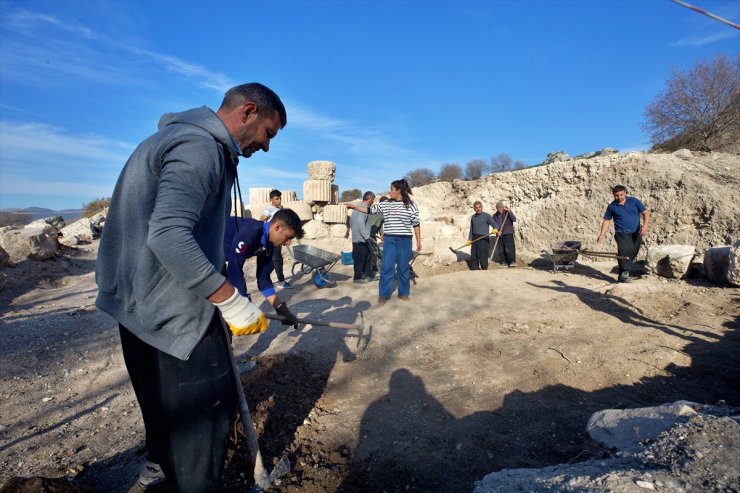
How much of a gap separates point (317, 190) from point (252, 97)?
1049 cm

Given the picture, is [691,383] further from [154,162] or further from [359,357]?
[154,162]

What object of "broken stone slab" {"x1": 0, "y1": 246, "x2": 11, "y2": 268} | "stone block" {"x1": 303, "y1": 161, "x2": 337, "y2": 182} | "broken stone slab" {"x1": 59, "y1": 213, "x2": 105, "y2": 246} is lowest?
"broken stone slab" {"x1": 0, "y1": 246, "x2": 11, "y2": 268}

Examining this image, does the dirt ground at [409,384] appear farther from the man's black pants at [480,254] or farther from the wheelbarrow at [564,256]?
the man's black pants at [480,254]

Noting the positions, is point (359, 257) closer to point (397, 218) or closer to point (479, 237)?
point (397, 218)

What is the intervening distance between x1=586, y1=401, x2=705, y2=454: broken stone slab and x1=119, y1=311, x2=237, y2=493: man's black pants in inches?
71.4

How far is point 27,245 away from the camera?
29.9 ft

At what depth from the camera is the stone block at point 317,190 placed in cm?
1198

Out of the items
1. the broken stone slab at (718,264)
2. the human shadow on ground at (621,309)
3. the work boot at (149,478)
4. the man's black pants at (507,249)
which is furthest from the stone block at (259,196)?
the work boot at (149,478)

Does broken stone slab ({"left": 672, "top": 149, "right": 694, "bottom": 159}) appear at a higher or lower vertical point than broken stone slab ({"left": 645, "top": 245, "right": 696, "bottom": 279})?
higher

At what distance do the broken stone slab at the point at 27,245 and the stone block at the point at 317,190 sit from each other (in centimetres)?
653

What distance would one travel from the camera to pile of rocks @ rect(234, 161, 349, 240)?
39.5ft

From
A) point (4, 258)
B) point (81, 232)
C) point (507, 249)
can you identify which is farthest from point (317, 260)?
point (81, 232)

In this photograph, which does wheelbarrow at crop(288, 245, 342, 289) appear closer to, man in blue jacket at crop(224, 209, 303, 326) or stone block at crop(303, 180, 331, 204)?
man in blue jacket at crop(224, 209, 303, 326)

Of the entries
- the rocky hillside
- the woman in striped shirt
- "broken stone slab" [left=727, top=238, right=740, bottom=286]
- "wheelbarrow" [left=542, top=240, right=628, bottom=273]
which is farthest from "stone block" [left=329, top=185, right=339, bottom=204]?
"broken stone slab" [left=727, top=238, right=740, bottom=286]
